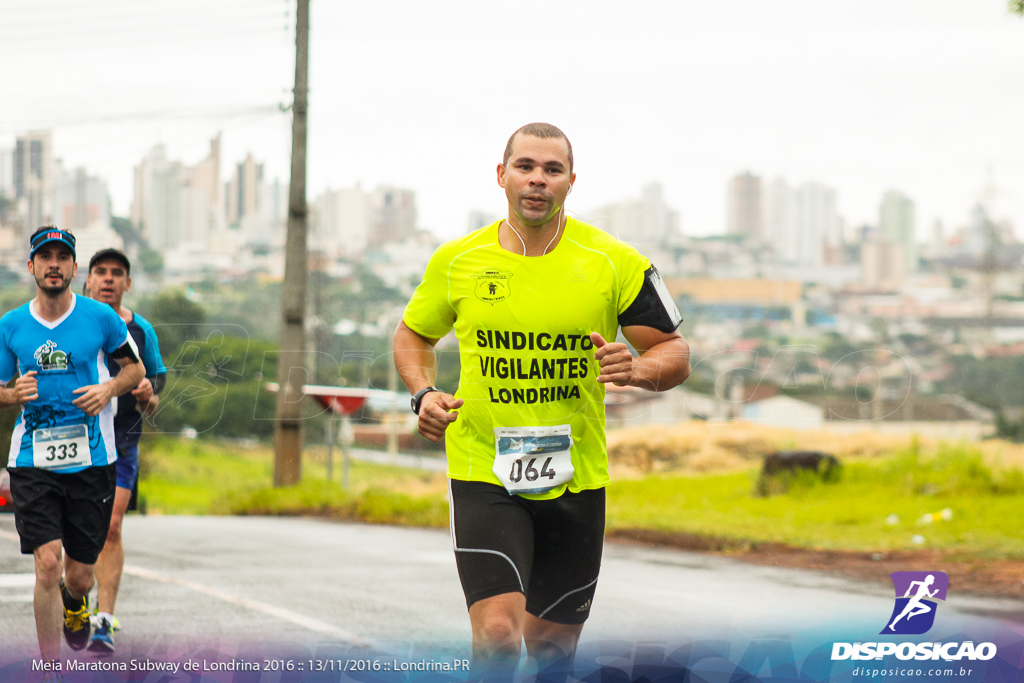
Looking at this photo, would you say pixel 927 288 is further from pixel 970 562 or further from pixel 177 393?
pixel 177 393

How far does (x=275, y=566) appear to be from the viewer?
32.4 ft

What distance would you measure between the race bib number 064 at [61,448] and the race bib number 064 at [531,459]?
2.32 m

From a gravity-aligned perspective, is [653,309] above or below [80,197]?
below

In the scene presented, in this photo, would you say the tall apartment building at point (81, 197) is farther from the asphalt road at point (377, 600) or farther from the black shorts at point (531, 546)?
the black shorts at point (531, 546)

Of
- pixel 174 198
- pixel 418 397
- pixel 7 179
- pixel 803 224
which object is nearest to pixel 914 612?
pixel 418 397

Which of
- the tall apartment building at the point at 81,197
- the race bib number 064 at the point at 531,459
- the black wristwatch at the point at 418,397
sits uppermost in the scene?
the tall apartment building at the point at 81,197

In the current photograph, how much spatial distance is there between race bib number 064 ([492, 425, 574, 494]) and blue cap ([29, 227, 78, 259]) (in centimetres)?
226

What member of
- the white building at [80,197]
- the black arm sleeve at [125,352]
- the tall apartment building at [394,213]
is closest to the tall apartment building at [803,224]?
the tall apartment building at [394,213]

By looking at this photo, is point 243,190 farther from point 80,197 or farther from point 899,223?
point 899,223

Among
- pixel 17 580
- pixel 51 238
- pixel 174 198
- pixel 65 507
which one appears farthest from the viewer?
pixel 174 198

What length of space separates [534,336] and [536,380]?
15 cm

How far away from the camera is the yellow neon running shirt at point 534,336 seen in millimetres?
3777

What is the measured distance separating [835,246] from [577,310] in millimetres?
64605

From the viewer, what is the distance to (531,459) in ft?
12.4
